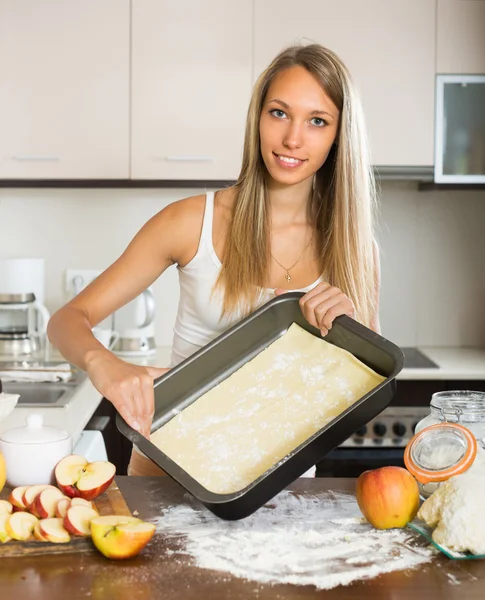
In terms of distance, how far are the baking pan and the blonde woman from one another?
0.13 meters

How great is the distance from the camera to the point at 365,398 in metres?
1.05

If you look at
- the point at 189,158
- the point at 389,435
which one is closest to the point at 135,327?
the point at 189,158

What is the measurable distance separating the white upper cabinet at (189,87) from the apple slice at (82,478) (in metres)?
1.78

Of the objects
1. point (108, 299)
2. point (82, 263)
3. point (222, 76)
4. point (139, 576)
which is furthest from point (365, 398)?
point (82, 263)

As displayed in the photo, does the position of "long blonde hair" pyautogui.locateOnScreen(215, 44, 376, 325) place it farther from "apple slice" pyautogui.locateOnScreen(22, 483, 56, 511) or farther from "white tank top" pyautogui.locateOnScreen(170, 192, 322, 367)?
"apple slice" pyautogui.locateOnScreen(22, 483, 56, 511)

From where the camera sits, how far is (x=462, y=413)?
1.14 metres

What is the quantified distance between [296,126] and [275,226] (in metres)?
0.25

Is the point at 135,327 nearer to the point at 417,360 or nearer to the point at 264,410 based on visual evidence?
the point at 417,360

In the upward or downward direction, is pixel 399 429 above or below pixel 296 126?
below

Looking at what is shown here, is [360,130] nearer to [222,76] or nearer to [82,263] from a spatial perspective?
[222,76]

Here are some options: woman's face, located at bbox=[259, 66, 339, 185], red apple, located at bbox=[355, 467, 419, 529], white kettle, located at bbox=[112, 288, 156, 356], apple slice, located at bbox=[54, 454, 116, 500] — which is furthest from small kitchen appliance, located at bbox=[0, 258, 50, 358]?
red apple, located at bbox=[355, 467, 419, 529]

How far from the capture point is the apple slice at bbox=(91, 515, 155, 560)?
3.23 ft

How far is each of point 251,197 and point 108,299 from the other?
0.34m

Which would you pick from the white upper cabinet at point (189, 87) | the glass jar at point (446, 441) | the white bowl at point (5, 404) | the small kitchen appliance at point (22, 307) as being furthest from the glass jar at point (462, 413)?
the small kitchen appliance at point (22, 307)
